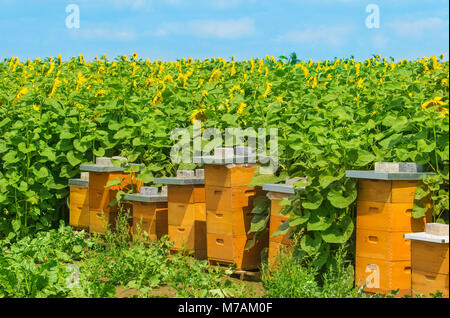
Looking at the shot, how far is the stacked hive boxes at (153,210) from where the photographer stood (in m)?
6.47

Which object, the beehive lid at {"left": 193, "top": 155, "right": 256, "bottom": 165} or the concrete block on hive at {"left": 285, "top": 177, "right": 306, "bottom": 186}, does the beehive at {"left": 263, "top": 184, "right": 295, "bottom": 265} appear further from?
the beehive lid at {"left": 193, "top": 155, "right": 256, "bottom": 165}

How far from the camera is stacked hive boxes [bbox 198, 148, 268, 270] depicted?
223 inches

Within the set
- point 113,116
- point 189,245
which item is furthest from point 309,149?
point 113,116

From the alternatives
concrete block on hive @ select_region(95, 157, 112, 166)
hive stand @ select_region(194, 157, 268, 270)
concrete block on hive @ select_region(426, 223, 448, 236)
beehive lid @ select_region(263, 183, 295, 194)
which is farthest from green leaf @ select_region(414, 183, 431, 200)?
concrete block on hive @ select_region(95, 157, 112, 166)

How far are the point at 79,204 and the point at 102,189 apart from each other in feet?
1.59

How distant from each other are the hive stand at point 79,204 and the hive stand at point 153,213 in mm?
927

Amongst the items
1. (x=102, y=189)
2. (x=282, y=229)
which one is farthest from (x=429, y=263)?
(x=102, y=189)

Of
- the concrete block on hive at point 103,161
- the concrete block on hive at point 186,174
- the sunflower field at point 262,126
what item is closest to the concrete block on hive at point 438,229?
the sunflower field at point 262,126

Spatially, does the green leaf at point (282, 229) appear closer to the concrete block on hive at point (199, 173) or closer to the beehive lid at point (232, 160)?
the beehive lid at point (232, 160)

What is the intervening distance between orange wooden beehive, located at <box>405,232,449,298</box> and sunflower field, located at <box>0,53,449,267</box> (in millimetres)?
335

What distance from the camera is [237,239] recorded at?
18.7 feet

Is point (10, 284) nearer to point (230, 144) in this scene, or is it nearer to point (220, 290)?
point (220, 290)
